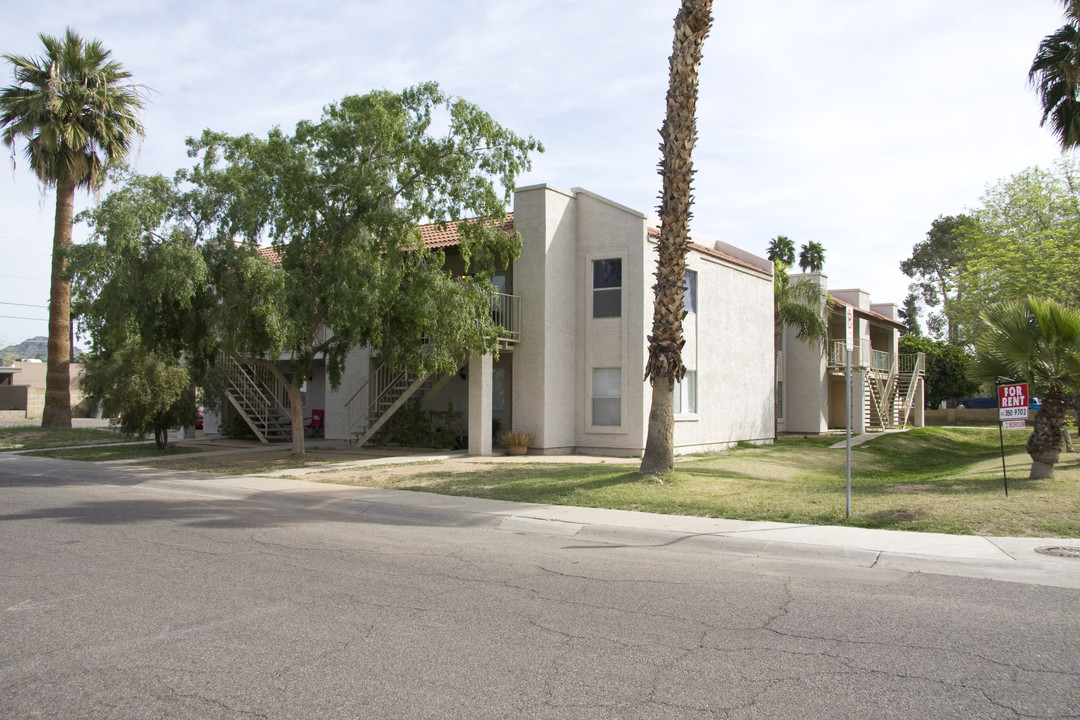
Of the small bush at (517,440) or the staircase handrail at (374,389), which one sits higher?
the staircase handrail at (374,389)

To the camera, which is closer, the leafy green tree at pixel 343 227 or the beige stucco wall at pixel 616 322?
the leafy green tree at pixel 343 227

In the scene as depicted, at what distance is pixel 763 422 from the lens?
27.8 metres

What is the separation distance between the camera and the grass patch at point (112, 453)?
67.2 feet

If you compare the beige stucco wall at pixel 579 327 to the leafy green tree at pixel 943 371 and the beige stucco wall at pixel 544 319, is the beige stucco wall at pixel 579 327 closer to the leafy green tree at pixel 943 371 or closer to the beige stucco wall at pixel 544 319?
the beige stucco wall at pixel 544 319

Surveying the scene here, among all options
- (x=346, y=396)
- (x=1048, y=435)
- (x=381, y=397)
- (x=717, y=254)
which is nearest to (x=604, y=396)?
(x=717, y=254)

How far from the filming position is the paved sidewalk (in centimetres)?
850

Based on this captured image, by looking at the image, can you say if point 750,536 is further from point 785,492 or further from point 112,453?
point 112,453

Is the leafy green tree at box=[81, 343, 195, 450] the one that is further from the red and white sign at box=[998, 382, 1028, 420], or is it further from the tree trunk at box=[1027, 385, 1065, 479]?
the tree trunk at box=[1027, 385, 1065, 479]

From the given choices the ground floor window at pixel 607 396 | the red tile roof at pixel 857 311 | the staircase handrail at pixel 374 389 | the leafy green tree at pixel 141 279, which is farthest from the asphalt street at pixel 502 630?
the red tile roof at pixel 857 311

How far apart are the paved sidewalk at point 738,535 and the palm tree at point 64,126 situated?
1481cm

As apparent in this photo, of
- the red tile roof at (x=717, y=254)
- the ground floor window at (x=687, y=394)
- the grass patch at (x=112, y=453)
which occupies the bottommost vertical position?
the grass patch at (x=112, y=453)

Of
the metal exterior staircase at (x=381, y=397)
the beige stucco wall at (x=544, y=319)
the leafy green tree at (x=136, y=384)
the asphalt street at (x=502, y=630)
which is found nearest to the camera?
the asphalt street at (x=502, y=630)

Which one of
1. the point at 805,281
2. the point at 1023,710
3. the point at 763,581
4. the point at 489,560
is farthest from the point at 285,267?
the point at 805,281

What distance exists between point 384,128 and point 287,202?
8.94ft
